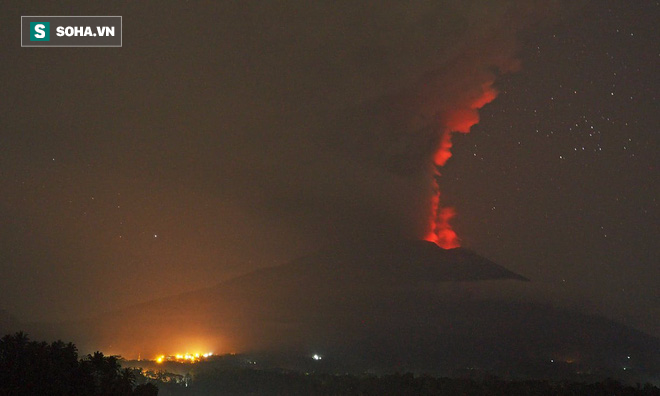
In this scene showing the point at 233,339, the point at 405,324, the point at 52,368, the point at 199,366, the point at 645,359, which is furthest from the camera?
Answer: the point at 405,324

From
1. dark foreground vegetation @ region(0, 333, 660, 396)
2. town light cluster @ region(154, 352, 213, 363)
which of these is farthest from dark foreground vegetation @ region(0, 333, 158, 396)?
town light cluster @ region(154, 352, 213, 363)

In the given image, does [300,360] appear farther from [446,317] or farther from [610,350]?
[610,350]

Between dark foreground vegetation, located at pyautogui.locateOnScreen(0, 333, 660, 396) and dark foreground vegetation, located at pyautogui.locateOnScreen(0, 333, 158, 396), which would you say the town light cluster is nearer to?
dark foreground vegetation, located at pyautogui.locateOnScreen(0, 333, 660, 396)

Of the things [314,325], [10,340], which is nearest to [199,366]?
[314,325]

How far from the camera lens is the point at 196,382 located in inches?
3531

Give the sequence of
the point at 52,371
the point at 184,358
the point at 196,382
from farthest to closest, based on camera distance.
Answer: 1. the point at 184,358
2. the point at 196,382
3. the point at 52,371

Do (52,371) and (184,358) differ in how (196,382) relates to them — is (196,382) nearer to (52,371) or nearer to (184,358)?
(184,358)

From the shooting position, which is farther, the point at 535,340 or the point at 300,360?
the point at 535,340

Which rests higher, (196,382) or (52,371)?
(52,371)

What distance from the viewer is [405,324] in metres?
162

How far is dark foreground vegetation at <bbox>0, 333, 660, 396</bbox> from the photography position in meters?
26.5

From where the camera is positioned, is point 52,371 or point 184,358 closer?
point 52,371

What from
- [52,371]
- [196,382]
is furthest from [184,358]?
[52,371]

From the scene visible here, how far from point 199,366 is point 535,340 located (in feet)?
283
